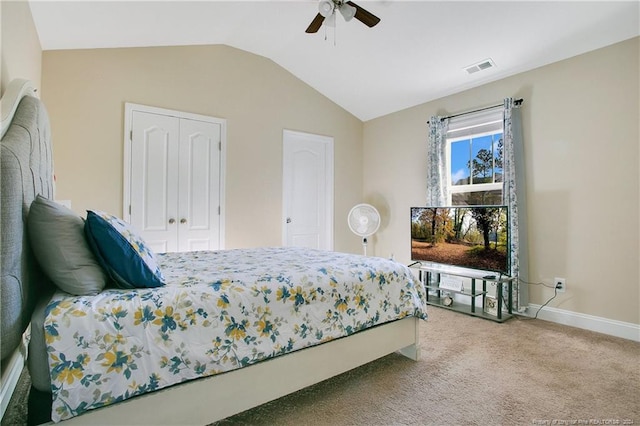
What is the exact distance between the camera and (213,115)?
3.83 meters

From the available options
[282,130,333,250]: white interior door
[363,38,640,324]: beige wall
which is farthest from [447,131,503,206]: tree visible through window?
[282,130,333,250]: white interior door

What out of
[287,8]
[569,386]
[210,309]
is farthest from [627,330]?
[287,8]

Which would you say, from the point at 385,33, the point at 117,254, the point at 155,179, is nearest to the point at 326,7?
the point at 385,33

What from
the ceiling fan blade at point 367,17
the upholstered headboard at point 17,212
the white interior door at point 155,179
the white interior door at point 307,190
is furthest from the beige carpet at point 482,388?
the ceiling fan blade at point 367,17

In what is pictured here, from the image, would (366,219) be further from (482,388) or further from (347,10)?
(482,388)

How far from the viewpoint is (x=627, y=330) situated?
271 cm

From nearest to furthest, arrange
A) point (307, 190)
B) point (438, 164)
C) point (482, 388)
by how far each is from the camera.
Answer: point (482, 388), point (438, 164), point (307, 190)

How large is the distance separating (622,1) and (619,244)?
190cm

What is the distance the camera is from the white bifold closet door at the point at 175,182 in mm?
3396

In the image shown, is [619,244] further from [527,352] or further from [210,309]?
[210,309]

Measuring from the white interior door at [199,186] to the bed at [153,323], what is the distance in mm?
1722

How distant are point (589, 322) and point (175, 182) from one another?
4.25 m

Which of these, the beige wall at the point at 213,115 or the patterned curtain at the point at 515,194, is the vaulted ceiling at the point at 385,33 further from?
the patterned curtain at the point at 515,194

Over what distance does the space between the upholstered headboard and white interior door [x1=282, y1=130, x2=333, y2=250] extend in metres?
3.05
